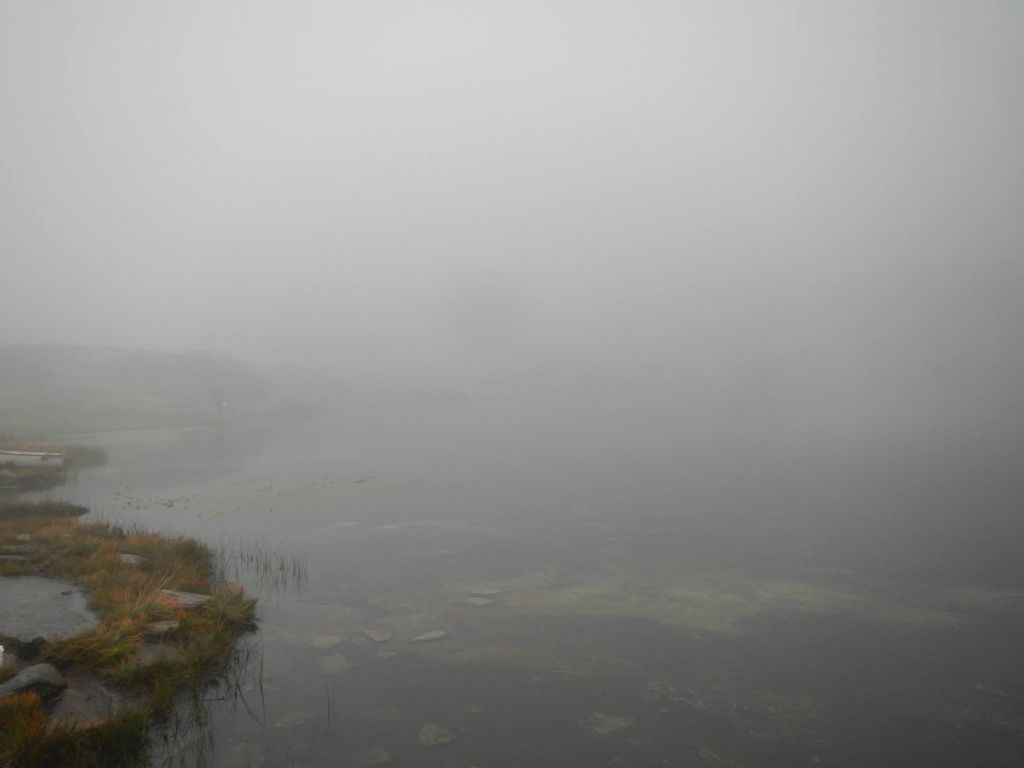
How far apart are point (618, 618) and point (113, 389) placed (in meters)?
86.7

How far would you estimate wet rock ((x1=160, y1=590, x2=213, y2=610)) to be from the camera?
15047 millimetres

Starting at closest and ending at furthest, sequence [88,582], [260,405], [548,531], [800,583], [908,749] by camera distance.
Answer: [908,749] → [88,582] → [800,583] → [548,531] → [260,405]

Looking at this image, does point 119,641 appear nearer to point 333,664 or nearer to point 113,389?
point 333,664

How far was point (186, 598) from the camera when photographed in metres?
15.8

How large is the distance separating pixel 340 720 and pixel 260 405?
A: 3328 inches

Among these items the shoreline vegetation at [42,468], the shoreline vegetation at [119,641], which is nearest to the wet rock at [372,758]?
the shoreline vegetation at [119,641]

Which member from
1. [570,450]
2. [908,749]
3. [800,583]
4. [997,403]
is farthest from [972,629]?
[997,403]

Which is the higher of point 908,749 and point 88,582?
point 88,582

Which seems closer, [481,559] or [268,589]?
[268,589]

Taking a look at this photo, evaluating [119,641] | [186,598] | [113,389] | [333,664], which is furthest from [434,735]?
[113,389]

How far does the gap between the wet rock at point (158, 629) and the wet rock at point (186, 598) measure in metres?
1.10

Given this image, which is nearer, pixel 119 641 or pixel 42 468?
pixel 119 641

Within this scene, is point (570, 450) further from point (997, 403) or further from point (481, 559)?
point (997, 403)

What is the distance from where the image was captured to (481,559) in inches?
941
